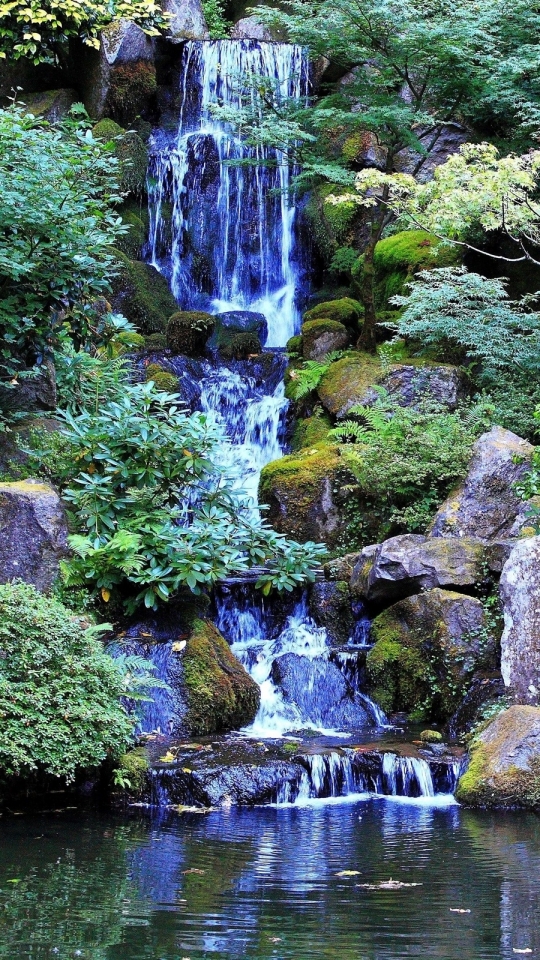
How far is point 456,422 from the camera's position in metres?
12.9

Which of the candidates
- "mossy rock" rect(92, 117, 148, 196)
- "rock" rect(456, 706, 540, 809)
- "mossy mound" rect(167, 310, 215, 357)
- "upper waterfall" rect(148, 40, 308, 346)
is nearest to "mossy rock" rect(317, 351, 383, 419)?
"mossy mound" rect(167, 310, 215, 357)

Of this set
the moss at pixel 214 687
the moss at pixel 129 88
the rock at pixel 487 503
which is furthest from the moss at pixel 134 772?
the moss at pixel 129 88

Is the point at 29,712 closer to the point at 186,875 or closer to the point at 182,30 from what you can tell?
the point at 186,875

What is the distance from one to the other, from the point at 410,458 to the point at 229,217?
31.2ft

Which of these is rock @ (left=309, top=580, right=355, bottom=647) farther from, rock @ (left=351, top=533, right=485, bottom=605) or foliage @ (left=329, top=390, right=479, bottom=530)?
foliage @ (left=329, top=390, right=479, bottom=530)

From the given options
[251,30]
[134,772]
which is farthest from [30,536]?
[251,30]

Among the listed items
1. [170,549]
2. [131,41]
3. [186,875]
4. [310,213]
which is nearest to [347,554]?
[170,549]

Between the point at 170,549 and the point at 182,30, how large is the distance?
1617 centimetres

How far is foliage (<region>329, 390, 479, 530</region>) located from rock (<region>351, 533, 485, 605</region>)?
1.27 meters

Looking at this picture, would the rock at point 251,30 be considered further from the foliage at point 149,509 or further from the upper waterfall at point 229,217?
the foliage at point 149,509

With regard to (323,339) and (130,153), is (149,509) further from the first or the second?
(130,153)

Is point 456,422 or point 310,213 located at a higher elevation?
point 310,213

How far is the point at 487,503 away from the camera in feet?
37.4

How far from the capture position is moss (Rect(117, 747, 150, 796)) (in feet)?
25.1
